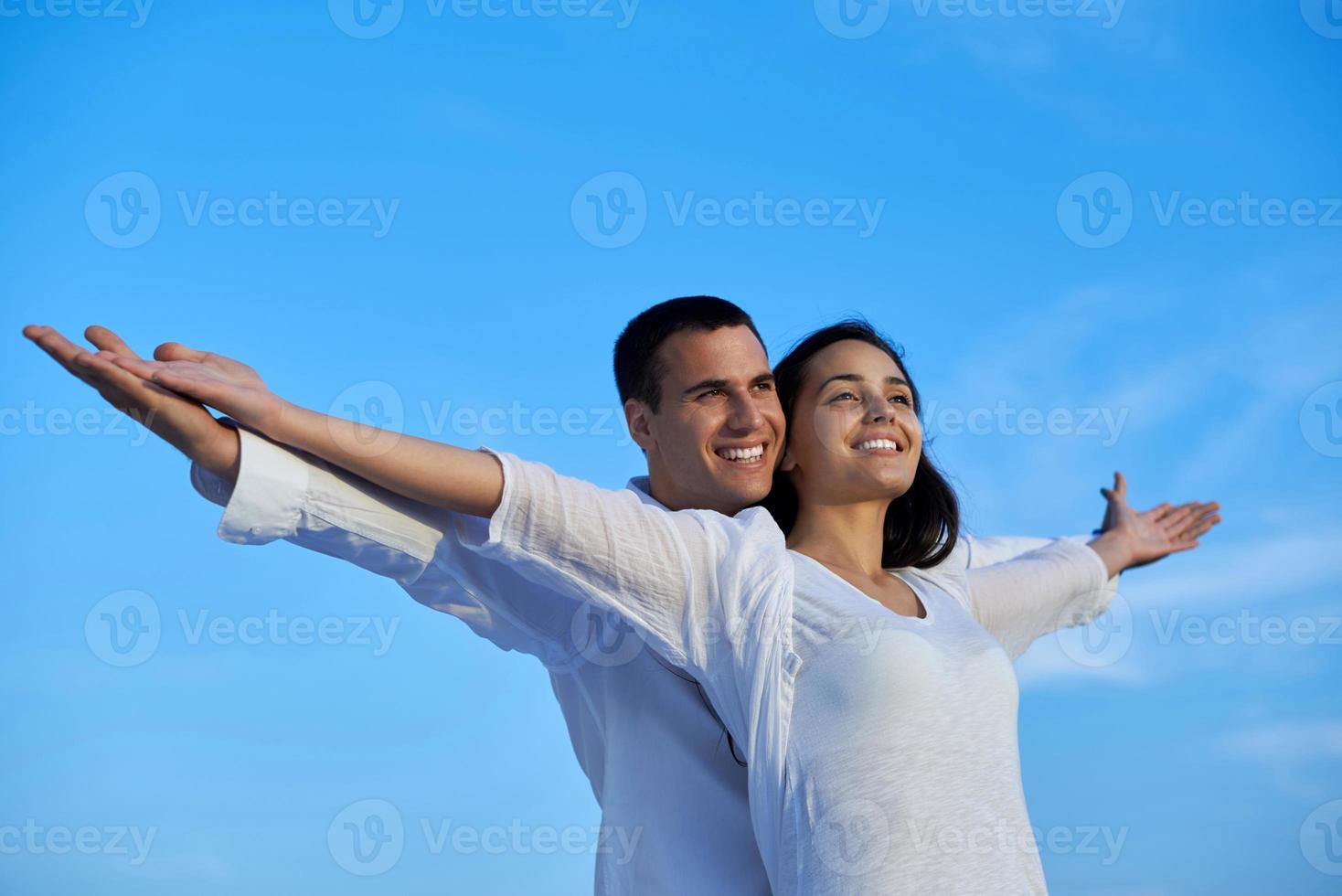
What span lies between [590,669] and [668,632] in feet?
1.90

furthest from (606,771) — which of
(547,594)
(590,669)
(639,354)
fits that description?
(639,354)

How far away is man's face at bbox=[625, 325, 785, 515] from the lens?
11.6 ft

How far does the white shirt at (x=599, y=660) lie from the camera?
2648 millimetres

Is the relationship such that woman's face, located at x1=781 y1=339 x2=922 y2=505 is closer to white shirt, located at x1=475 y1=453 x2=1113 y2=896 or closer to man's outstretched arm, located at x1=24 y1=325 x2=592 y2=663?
white shirt, located at x1=475 y1=453 x2=1113 y2=896

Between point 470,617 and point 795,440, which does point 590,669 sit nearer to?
point 470,617

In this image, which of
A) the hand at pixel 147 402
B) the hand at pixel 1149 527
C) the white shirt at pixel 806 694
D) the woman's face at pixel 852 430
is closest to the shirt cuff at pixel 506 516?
the white shirt at pixel 806 694

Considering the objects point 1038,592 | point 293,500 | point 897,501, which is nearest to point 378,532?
point 293,500

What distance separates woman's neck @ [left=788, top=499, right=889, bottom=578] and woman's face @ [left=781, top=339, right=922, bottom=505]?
37 millimetres

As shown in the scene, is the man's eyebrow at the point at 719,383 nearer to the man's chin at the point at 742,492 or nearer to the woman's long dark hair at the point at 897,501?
the woman's long dark hair at the point at 897,501

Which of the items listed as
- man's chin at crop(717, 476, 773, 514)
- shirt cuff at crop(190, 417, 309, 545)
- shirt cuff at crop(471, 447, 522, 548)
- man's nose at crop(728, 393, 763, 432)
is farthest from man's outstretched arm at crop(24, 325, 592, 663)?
man's nose at crop(728, 393, 763, 432)

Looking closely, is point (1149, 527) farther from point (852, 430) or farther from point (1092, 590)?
point (852, 430)

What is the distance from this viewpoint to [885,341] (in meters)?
3.81

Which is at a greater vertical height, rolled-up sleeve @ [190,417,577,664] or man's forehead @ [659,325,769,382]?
man's forehead @ [659,325,769,382]

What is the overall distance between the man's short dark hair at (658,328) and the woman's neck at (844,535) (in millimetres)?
678
